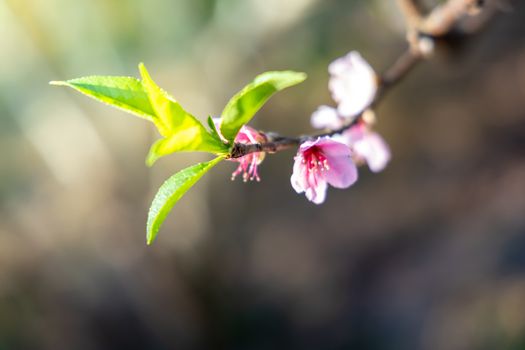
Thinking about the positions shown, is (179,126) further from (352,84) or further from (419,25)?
(419,25)

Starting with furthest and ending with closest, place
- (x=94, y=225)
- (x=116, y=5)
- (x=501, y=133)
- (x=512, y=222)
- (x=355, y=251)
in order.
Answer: (x=116, y=5)
(x=94, y=225)
(x=355, y=251)
(x=501, y=133)
(x=512, y=222)

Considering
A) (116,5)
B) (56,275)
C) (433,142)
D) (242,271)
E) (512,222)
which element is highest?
(116,5)

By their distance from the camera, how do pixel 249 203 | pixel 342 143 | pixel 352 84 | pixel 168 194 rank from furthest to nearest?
pixel 249 203
pixel 352 84
pixel 342 143
pixel 168 194

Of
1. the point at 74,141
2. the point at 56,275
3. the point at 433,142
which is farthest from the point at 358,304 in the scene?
the point at 74,141

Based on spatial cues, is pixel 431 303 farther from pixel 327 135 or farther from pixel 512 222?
pixel 327 135

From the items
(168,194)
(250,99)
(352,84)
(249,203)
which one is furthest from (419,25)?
(249,203)
